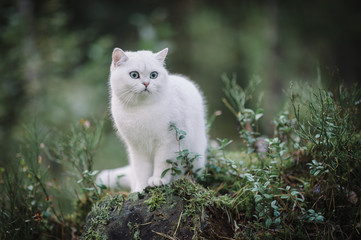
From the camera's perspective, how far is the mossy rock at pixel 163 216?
2102mm

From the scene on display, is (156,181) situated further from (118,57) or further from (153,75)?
(118,57)

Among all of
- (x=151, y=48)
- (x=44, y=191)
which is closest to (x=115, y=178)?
(x=44, y=191)

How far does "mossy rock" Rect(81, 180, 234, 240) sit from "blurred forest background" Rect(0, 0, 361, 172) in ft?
2.93

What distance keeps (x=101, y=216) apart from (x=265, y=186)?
121 centimetres

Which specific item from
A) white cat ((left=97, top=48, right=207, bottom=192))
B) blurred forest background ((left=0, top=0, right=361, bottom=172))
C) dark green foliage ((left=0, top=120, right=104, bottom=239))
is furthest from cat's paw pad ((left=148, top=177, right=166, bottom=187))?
blurred forest background ((left=0, top=0, right=361, bottom=172))

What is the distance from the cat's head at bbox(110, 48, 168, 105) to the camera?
231 cm

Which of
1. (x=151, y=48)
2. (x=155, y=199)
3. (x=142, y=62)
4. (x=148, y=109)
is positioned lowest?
(x=155, y=199)

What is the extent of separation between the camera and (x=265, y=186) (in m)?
1.98

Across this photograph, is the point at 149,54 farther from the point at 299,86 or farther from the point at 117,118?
the point at 299,86

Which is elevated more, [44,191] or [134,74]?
[134,74]

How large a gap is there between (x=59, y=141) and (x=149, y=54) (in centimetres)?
127

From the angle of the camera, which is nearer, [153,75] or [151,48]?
[153,75]

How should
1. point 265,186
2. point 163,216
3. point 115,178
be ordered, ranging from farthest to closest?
1. point 115,178
2. point 163,216
3. point 265,186

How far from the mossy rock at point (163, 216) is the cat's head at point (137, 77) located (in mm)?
723
